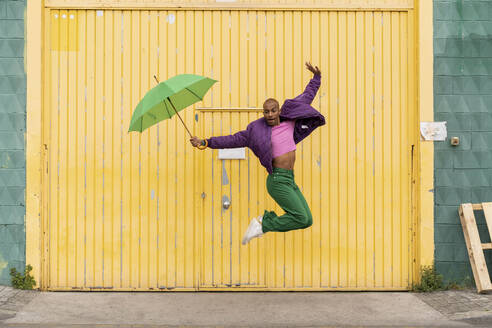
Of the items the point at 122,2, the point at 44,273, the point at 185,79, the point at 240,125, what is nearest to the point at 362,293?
the point at 240,125

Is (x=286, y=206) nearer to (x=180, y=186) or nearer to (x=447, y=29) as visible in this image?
(x=180, y=186)

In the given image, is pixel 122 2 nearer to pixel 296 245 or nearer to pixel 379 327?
pixel 296 245

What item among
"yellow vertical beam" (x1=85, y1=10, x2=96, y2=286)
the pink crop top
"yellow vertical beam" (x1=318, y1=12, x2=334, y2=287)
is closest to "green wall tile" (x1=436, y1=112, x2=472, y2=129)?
"yellow vertical beam" (x1=318, y1=12, x2=334, y2=287)

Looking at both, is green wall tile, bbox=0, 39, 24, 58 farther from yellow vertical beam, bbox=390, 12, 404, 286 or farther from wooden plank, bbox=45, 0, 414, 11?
yellow vertical beam, bbox=390, 12, 404, 286

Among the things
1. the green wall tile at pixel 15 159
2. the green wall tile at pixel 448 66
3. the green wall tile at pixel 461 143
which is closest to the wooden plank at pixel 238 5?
the green wall tile at pixel 448 66

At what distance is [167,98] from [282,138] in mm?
1229

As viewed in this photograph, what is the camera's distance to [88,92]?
5.87 metres

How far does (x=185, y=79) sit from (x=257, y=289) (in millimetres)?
2556

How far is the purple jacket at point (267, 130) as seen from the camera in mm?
5121

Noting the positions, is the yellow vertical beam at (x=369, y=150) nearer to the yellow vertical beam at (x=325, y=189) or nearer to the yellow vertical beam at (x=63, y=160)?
the yellow vertical beam at (x=325, y=189)

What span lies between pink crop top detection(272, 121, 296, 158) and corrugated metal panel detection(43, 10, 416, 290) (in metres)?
0.66

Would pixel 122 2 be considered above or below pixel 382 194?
above

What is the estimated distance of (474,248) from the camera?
5.63 meters

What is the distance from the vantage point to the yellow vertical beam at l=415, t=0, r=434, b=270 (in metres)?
5.84
